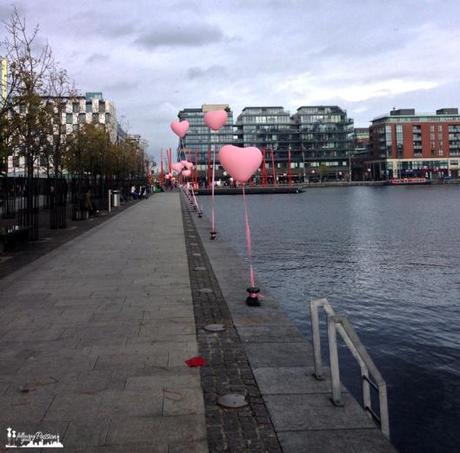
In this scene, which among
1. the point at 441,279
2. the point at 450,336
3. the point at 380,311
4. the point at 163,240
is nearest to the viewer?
the point at 450,336

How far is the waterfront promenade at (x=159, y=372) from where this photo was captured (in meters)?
4.58

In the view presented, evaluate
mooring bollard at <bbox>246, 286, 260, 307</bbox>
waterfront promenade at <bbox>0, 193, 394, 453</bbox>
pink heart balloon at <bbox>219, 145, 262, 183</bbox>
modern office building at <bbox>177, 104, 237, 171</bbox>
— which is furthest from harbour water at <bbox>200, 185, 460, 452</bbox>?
modern office building at <bbox>177, 104, 237, 171</bbox>

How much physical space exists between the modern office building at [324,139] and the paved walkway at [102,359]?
160573mm

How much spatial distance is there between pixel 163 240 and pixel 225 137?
149 metres

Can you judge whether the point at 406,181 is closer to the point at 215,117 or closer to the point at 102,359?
the point at 215,117

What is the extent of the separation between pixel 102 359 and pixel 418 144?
176 metres

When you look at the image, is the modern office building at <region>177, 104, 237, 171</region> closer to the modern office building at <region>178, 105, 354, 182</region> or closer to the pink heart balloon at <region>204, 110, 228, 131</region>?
the modern office building at <region>178, 105, 354, 182</region>

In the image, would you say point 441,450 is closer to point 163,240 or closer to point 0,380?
point 0,380

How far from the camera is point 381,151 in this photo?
173 meters

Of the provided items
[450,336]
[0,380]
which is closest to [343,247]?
[450,336]

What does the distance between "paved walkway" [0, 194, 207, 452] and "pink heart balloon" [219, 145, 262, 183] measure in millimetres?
2568

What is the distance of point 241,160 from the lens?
10008mm

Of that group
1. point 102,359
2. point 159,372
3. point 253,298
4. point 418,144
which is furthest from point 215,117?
point 418,144

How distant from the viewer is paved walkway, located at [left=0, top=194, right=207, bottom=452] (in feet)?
15.4
